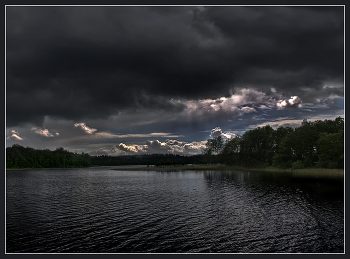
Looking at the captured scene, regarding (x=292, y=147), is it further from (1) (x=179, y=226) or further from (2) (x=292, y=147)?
(1) (x=179, y=226)

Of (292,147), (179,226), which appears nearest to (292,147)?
(292,147)

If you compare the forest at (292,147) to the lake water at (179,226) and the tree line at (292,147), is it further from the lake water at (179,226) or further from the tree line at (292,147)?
the lake water at (179,226)

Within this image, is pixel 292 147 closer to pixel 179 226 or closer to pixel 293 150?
pixel 293 150

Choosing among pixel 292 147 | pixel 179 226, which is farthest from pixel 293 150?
pixel 179 226

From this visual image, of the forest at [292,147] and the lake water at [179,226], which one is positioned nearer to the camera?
the lake water at [179,226]

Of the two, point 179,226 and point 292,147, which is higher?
point 292,147

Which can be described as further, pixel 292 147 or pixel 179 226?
pixel 292 147

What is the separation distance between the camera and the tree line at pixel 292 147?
110062 millimetres

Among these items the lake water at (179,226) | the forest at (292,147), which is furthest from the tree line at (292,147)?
the lake water at (179,226)

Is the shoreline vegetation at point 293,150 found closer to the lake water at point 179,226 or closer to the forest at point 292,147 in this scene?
the forest at point 292,147

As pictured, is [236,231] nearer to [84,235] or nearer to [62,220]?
[84,235]

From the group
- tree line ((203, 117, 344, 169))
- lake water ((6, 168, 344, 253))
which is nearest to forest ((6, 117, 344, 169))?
tree line ((203, 117, 344, 169))

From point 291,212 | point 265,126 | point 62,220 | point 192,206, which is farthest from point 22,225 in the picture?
point 265,126

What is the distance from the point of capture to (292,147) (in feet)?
455
